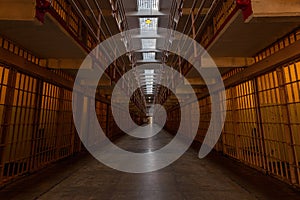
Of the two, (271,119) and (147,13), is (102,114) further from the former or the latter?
(271,119)

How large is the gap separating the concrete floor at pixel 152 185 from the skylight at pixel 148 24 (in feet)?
20.9

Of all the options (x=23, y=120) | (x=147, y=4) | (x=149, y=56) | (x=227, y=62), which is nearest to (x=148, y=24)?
(x=147, y=4)

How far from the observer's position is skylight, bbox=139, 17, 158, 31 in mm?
8234

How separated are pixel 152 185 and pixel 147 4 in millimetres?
6644

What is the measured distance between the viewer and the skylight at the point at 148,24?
8234 millimetres

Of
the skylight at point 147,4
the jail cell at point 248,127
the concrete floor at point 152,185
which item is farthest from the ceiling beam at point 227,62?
the skylight at point 147,4

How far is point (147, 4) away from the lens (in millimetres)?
7379

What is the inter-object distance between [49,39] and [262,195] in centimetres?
475

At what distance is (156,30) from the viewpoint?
356 inches

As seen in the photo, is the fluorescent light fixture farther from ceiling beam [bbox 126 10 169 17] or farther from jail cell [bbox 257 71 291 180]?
jail cell [bbox 257 71 291 180]

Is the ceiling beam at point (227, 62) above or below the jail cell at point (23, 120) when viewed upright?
above

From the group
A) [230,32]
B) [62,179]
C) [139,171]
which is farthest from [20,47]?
[230,32]

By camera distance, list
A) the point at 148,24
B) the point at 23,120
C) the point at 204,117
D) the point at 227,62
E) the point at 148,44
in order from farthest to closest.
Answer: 1. the point at 148,44
2. the point at 204,117
3. the point at 148,24
4. the point at 227,62
5. the point at 23,120

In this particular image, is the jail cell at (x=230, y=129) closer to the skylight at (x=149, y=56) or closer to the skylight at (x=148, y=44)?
the skylight at (x=148, y=44)
